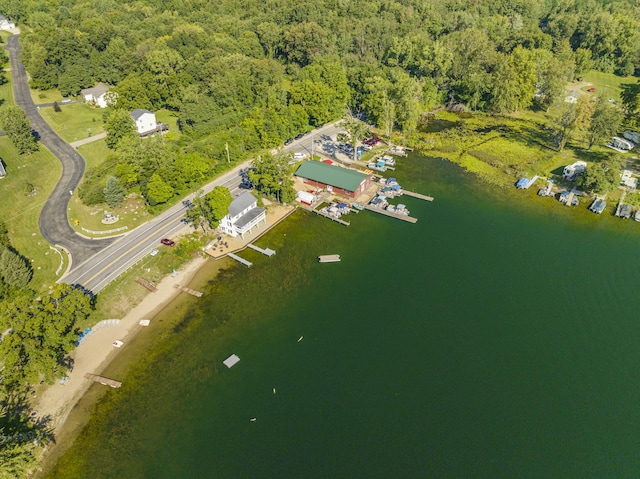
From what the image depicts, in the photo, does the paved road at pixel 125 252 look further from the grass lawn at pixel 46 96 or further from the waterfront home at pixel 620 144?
the waterfront home at pixel 620 144

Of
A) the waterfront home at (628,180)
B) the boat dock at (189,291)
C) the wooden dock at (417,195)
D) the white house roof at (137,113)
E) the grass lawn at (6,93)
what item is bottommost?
the boat dock at (189,291)

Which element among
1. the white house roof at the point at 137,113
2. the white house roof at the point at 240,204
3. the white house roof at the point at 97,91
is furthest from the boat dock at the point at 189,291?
the white house roof at the point at 97,91

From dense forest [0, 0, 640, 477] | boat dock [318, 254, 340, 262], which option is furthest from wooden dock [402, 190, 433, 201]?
dense forest [0, 0, 640, 477]

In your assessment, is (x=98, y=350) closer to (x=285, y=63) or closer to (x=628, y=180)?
(x=628, y=180)

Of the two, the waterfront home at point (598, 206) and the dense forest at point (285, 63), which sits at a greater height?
the dense forest at point (285, 63)

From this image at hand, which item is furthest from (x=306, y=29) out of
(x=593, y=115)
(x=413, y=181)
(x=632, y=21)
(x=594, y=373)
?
(x=594, y=373)

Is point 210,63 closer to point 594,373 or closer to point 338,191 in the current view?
point 338,191

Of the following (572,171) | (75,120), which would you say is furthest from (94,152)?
(572,171)
